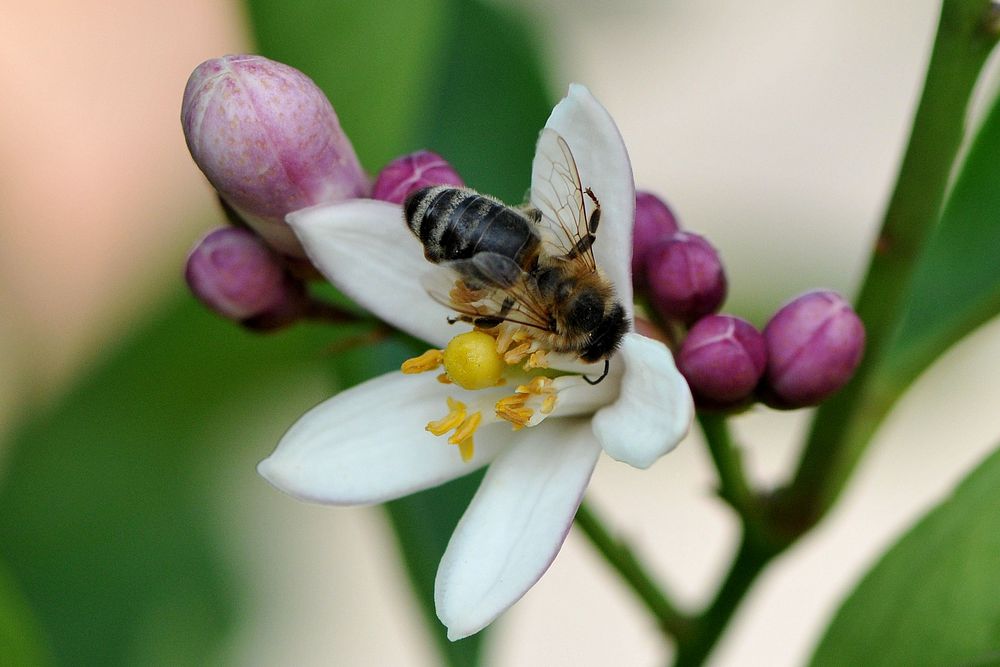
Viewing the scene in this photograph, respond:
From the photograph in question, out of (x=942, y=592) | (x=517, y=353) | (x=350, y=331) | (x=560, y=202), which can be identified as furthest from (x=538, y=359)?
(x=350, y=331)

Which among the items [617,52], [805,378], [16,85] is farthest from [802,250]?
[16,85]

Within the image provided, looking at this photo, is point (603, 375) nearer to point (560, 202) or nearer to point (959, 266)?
point (560, 202)

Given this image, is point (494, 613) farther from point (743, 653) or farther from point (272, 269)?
point (743, 653)

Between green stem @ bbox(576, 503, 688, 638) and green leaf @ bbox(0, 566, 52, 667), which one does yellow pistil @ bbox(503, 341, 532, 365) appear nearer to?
green stem @ bbox(576, 503, 688, 638)

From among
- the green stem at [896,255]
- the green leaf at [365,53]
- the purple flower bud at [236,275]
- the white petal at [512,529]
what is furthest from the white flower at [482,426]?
the green leaf at [365,53]

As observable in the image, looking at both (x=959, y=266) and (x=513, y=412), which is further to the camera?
(x=959, y=266)

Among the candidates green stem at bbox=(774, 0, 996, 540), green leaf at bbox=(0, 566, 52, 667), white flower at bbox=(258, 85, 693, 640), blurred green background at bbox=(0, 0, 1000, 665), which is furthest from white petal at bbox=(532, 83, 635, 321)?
green leaf at bbox=(0, 566, 52, 667)
